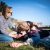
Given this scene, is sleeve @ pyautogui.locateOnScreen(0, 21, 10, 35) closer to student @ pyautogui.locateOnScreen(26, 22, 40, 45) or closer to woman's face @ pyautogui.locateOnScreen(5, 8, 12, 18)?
woman's face @ pyautogui.locateOnScreen(5, 8, 12, 18)

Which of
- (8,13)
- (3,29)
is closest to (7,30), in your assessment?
(3,29)

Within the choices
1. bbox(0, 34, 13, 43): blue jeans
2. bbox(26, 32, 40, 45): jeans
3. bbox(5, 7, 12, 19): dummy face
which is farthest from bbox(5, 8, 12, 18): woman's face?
bbox(26, 32, 40, 45): jeans

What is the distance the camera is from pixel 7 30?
139 cm

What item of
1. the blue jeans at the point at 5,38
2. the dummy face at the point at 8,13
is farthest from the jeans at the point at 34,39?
the dummy face at the point at 8,13

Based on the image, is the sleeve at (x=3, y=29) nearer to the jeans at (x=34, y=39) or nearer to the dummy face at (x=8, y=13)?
the dummy face at (x=8, y=13)

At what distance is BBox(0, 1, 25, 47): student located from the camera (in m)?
1.37

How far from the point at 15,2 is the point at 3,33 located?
0.31m

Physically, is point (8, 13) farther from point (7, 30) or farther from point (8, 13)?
point (7, 30)

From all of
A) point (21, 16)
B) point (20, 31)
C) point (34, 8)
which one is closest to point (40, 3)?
point (34, 8)

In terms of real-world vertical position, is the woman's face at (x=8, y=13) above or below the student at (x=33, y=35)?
above

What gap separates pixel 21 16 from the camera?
1407 millimetres

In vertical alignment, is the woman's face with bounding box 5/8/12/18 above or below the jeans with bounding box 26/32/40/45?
above

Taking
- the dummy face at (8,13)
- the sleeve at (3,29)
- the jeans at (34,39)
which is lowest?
the jeans at (34,39)

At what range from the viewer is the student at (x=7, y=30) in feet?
4.49
